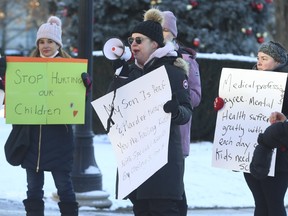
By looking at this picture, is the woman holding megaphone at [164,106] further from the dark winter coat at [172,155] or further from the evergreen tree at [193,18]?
the evergreen tree at [193,18]

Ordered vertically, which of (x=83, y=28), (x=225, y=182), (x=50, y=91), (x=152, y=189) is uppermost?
(x=83, y=28)

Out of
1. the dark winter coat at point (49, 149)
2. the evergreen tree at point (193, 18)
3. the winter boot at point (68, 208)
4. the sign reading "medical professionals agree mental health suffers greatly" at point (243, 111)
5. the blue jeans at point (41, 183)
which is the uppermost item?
the evergreen tree at point (193, 18)

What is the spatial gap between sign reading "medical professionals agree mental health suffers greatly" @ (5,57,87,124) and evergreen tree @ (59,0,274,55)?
25.3 ft

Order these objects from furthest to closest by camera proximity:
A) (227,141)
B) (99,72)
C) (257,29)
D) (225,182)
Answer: (257,29)
(99,72)
(225,182)
(227,141)

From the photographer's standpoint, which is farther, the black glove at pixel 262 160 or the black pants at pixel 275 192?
the black pants at pixel 275 192

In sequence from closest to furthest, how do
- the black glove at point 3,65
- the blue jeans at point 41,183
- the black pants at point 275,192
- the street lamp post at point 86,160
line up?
the black pants at point 275,192, the black glove at point 3,65, the blue jeans at point 41,183, the street lamp post at point 86,160

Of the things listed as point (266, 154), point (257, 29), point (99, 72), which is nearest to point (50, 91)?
point (266, 154)

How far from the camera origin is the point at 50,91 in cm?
598

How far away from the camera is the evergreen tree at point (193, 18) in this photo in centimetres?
1384

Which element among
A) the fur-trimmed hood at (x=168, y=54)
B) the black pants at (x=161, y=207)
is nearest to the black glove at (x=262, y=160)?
the black pants at (x=161, y=207)

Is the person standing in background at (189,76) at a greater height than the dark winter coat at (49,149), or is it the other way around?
the person standing in background at (189,76)

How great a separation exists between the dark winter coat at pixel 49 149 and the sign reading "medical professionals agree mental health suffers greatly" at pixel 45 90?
94mm

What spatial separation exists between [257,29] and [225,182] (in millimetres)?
6547

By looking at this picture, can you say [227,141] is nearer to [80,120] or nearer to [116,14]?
[80,120]
